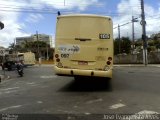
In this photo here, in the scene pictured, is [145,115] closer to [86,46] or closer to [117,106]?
[117,106]

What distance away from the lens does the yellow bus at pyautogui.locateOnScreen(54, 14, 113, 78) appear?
61.3ft

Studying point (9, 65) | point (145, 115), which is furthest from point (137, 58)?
point (145, 115)

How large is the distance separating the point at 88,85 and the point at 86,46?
3.39 meters

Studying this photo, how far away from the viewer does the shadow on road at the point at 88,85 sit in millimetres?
19375

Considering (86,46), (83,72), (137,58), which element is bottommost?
(137,58)

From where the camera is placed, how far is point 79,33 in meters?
18.8

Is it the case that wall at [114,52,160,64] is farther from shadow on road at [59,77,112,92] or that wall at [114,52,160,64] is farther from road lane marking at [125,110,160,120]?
road lane marking at [125,110,160,120]

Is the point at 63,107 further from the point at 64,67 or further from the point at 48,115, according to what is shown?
the point at 64,67

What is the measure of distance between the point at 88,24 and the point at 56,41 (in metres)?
1.65

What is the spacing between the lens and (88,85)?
848 inches

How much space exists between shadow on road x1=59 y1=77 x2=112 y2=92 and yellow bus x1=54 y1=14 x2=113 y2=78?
0.94m

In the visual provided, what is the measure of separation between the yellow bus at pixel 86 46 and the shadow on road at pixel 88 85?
0.94 metres

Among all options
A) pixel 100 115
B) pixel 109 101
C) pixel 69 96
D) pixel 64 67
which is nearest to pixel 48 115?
pixel 100 115

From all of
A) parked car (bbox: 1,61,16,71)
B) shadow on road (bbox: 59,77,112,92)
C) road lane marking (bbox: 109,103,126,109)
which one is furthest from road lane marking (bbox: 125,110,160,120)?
parked car (bbox: 1,61,16,71)
